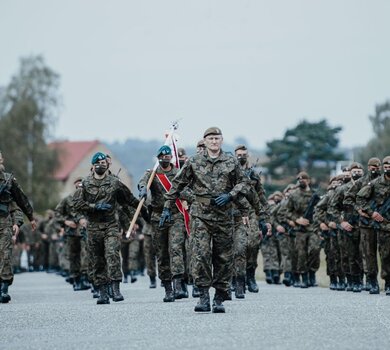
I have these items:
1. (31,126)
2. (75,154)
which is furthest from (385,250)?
(75,154)

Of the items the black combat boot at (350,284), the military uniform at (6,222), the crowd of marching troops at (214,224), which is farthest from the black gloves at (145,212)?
the black combat boot at (350,284)

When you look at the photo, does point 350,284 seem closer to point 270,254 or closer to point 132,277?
point 270,254

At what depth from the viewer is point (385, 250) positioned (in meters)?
19.2

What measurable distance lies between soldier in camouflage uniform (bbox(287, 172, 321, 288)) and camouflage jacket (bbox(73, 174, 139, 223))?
699 cm

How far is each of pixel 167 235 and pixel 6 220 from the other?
2.51 m

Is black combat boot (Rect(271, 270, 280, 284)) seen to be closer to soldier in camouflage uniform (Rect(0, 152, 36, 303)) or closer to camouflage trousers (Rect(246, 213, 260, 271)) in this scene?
camouflage trousers (Rect(246, 213, 260, 271))

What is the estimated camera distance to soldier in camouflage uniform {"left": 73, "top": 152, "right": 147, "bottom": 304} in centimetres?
1747

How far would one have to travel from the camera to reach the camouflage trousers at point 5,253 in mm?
18156

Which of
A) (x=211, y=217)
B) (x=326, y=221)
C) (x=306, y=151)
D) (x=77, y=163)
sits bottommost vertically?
(x=211, y=217)

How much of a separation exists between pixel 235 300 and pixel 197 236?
326cm

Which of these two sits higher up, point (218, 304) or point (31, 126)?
point (31, 126)

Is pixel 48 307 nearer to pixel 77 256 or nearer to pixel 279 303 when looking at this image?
pixel 279 303

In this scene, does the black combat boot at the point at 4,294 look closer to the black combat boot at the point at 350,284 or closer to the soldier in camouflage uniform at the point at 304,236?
the black combat boot at the point at 350,284

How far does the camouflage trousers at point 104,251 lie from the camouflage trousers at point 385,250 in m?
4.49
